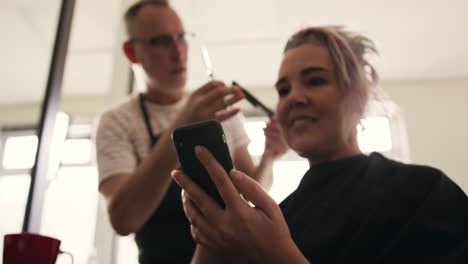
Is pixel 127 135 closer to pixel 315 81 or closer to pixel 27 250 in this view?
pixel 27 250

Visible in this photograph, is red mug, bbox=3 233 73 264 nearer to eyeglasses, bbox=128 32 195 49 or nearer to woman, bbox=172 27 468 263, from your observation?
woman, bbox=172 27 468 263

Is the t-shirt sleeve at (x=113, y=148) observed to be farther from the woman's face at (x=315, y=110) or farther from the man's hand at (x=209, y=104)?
the woman's face at (x=315, y=110)

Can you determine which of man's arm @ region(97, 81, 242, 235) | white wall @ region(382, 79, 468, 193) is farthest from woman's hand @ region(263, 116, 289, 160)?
white wall @ region(382, 79, 468, 193)

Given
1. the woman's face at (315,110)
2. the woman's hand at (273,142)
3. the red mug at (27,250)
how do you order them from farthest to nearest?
the woman's hand at (273,142) < the woman's face at (315,110) < the red mug at (27,250)

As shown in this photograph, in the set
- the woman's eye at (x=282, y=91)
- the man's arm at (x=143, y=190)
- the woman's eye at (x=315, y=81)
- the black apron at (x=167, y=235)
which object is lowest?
the black apron at (x=167, y=235)

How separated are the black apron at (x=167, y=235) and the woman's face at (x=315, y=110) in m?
0.27

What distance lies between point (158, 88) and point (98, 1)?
1281mm

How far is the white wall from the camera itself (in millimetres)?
2641

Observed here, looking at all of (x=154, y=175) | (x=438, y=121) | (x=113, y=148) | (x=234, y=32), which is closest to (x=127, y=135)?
(x=113, y=148)

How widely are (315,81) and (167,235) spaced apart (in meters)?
0.43

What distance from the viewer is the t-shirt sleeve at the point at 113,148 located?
2.76ft

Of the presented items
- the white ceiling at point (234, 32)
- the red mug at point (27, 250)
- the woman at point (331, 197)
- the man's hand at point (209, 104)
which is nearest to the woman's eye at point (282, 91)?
the woman at point (331, 197)

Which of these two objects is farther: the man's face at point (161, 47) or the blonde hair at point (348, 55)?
the man's face at point (161, 47)

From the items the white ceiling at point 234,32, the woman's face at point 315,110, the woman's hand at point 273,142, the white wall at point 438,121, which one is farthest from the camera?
the white wall at point 438,121
